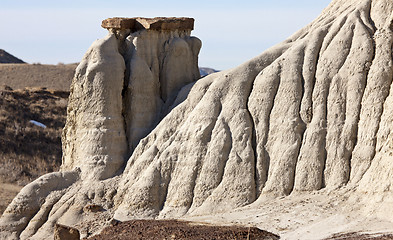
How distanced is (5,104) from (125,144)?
27903 mm

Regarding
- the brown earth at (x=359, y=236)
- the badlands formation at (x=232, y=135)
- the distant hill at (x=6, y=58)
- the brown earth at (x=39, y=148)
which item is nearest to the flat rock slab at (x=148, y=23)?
the badlands formation at (x=232, y=135)

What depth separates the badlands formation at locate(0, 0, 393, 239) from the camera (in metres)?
20.5

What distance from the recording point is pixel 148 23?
24906 millimetres

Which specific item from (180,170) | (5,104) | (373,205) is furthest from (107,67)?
(5,104)

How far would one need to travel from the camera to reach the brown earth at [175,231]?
18.7m

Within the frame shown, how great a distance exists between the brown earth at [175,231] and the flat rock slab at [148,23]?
671 centimetres

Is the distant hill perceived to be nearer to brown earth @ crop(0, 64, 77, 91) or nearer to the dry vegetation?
brown earth @ crop(0, 64, 77, 91)

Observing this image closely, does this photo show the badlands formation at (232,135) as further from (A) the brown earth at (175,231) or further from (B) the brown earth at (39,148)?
(B) the brown earth at (39,148)

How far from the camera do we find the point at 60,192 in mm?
23906

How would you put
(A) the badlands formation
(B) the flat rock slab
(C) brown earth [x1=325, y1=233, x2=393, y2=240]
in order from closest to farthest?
1. (C) brown earth [x1=325, y1=233, x2=393, y2=240]
2. (A) the badlands formation
3. (B) the flat rock slab

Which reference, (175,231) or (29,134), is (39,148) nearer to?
(29,134)

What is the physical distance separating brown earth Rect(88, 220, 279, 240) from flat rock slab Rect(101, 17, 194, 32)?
671 centimetres

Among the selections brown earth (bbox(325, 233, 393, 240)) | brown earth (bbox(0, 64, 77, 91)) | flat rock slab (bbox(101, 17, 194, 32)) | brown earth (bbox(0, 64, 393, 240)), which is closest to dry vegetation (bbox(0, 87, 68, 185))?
brown earth (bbox(0, 64, 393, 240))

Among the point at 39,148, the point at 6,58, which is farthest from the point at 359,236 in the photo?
the point at 6,58
